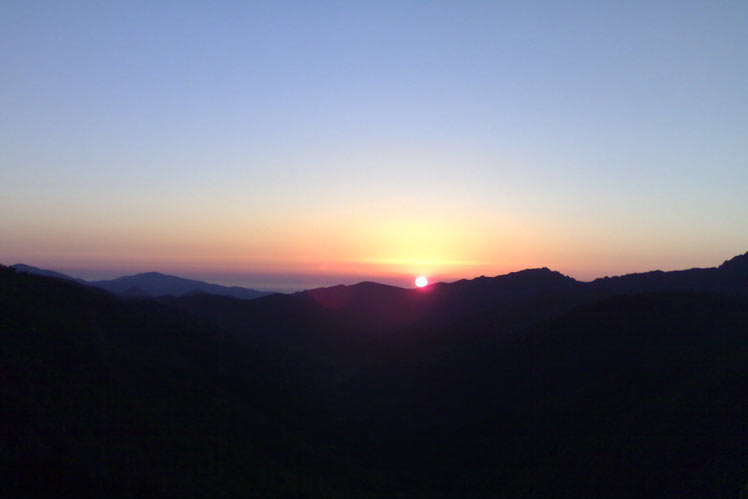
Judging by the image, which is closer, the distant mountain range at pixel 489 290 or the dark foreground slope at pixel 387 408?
the dark foreground slope at pixel 387 408

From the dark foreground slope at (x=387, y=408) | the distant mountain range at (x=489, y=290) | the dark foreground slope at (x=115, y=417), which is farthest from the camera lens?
the distant mountain range at (x=489, y=290)

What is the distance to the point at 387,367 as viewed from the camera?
219ft

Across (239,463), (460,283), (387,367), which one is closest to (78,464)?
(239,463)

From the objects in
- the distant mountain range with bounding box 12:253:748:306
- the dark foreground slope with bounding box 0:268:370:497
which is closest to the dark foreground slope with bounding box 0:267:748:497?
the dark foreground slope with bounding box 0:268:370:497

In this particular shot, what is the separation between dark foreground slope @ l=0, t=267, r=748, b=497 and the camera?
76.5 ft

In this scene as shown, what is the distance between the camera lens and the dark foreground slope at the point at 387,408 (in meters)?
23.3

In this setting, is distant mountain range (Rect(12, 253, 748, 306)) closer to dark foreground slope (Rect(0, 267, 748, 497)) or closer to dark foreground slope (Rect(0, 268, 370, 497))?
dark foreground slope (Rect(0, 267, 748, 497))

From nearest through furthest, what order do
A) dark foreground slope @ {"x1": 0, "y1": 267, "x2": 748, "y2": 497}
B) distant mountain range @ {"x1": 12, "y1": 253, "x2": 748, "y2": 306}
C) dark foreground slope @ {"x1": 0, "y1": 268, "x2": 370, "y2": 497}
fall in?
dark foreground slope @ {"x1": 0, "y1": 268, "x2": 370, "y2": 497}
dark foreground slope @ {"x1": 0, "y1": 267, "x2": 748, "y2": 497}
distant mountain range @ {"x1": 12, "y1": 253, "x2": 748, "y2": 306}

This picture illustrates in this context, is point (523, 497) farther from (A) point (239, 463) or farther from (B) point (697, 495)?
(A) point (239, 463)

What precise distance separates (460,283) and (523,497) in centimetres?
8050

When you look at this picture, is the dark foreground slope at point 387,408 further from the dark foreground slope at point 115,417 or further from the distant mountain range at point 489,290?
the distant mountain range at point 489,290

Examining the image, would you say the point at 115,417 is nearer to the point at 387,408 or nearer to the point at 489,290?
the point at 387,408

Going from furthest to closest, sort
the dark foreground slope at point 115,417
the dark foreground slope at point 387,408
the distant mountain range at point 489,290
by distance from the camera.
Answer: the distant mountain range at point 489,290 → the dark foreground slope at point 387,408 → the dark foreground slope at point 115,417

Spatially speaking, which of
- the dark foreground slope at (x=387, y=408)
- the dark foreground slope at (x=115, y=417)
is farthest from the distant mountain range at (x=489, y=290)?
the dark foreground slope at (x=115, y=417)
